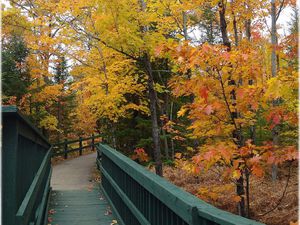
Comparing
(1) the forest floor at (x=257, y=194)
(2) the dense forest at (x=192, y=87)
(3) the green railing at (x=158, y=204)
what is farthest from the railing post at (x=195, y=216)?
(1) the forest floor at (x=257, y=194)

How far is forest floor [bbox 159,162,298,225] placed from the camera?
7.18 meters

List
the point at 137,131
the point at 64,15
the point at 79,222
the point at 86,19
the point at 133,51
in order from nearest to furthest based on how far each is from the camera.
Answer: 1. the point at 79,222
2. the point at 133,51
3. the point at 64,15
4. the point at 86,19
5. the point at 137,131

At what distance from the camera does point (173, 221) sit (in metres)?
2.75

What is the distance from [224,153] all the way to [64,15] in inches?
264

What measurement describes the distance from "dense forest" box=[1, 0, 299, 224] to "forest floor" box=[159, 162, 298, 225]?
3cm

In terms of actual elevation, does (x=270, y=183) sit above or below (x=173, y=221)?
below

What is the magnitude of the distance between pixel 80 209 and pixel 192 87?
349cm

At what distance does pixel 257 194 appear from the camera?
9344 mm

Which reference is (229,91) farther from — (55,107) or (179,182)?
(55,107)

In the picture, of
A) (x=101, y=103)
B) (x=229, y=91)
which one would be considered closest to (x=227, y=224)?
(x=229, y=91)

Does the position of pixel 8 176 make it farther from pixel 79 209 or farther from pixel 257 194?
pixel 257 194

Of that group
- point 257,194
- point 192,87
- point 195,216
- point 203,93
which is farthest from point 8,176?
point 257,194

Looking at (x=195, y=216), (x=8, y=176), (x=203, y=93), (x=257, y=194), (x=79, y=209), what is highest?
(x=203, y=93)

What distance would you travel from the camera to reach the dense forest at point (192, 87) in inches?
190
